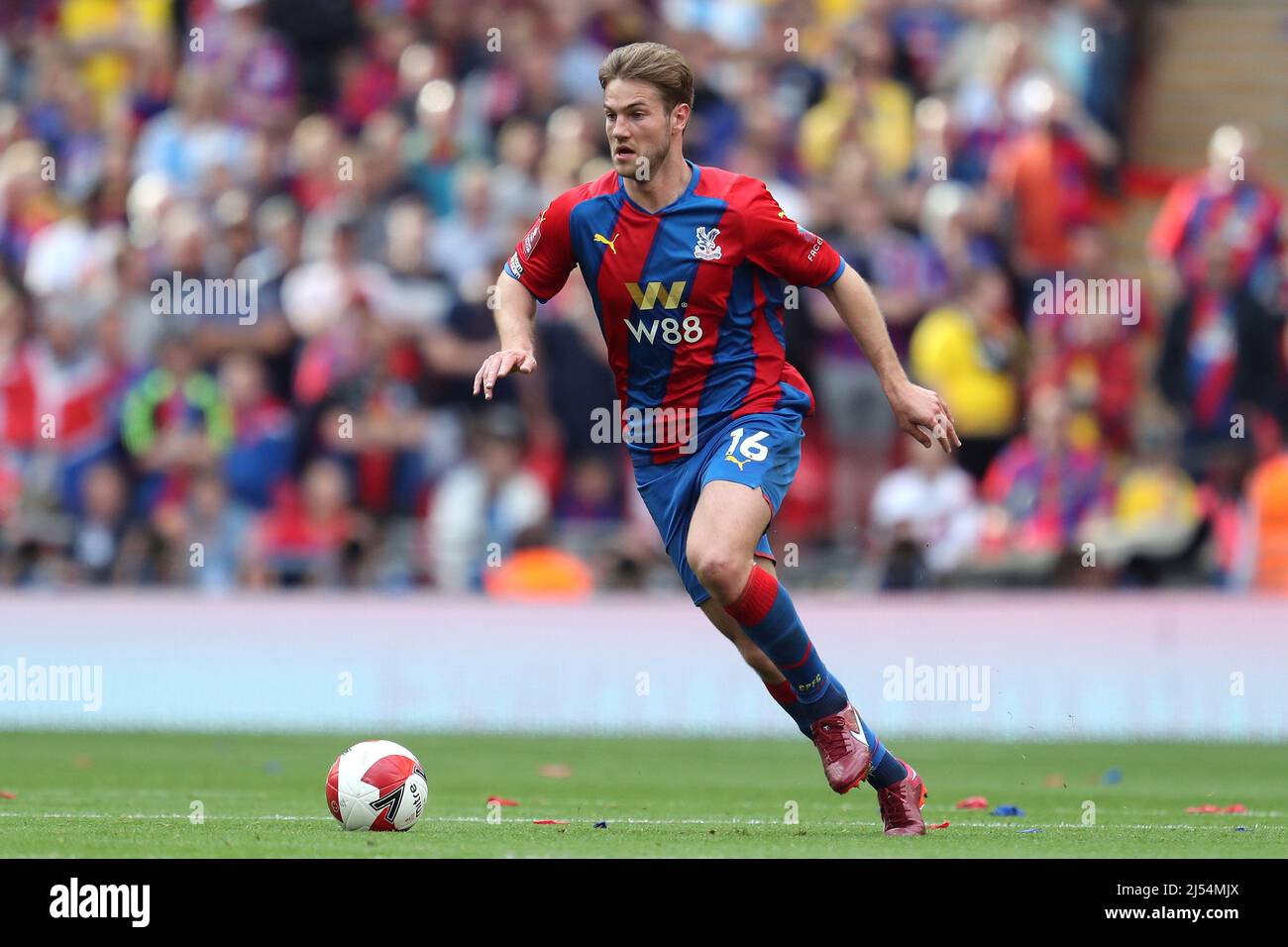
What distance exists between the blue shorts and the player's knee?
0.31m

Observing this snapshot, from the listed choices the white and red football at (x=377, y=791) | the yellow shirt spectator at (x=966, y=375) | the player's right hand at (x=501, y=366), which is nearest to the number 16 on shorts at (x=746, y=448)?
the player's right hand at (x=501, y=366)

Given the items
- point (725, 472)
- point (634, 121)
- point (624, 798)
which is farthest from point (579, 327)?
point (725, 472)

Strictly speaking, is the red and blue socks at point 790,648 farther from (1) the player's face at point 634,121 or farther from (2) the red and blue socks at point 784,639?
(1) the player's face at point 634,121

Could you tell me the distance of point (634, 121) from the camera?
27.7 ft

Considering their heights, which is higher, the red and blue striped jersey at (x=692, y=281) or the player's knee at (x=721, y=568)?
the red and blue striped jersey at (x=692, y=281)

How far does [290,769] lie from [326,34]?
8.96m

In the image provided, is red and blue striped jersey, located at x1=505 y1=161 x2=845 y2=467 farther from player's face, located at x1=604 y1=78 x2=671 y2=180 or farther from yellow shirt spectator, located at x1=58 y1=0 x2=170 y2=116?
yellow shirt spectator, located at x1=58 y1=0 x2=170 y2=116

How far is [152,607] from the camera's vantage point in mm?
15555

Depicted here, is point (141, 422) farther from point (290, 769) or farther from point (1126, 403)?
point (1126, 403)

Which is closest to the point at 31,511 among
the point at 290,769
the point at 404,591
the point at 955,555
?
the point at 404,591

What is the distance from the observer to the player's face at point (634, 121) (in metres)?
8.43

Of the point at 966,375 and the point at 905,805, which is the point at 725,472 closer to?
the point at 905,805

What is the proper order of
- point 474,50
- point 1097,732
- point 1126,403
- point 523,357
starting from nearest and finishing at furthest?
point 523,357 < point 1097,732 < point 1126,403 < point 474,50

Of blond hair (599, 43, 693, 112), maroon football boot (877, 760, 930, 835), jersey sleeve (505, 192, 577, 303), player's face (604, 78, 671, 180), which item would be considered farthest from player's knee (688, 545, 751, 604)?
blond hair (599, 43, 693, 112)
